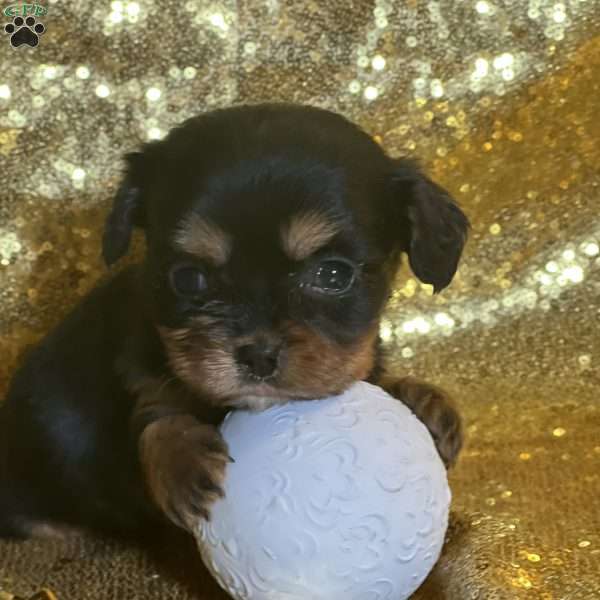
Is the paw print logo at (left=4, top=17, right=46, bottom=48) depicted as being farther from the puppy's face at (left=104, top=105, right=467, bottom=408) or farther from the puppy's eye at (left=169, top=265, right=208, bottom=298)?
the puppy's eye at (left=169, top=265, right=208, bottom=298)

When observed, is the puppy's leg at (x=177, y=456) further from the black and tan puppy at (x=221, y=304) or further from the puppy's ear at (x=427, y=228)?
the puppy's ear at (x=427, y=228)

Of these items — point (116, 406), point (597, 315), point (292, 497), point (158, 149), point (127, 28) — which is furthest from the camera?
point (597, 315)

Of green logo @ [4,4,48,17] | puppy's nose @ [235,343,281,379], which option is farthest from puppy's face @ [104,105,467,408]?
green logo @ [4,4,48,17]

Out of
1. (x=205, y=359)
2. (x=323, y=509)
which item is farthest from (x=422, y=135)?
(x=323, y=509)

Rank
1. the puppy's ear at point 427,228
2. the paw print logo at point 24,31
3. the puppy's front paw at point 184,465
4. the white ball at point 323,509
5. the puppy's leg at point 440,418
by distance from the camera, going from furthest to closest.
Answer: the paw print logo at point 24,31 < the puppy's leg at point 440,418 < the puppy's ear at point 427,228 < the puppy's front paw at point 184,465 < the white ball at point 323,509

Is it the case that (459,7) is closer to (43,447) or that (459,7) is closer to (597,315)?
(597,315)

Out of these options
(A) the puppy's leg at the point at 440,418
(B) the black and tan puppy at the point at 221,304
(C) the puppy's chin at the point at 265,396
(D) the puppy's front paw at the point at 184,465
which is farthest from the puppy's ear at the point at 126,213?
(A) the puppy's leg at the point at 440,418

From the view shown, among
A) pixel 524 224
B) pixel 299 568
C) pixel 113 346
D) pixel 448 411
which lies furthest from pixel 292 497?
pixel 524 224
